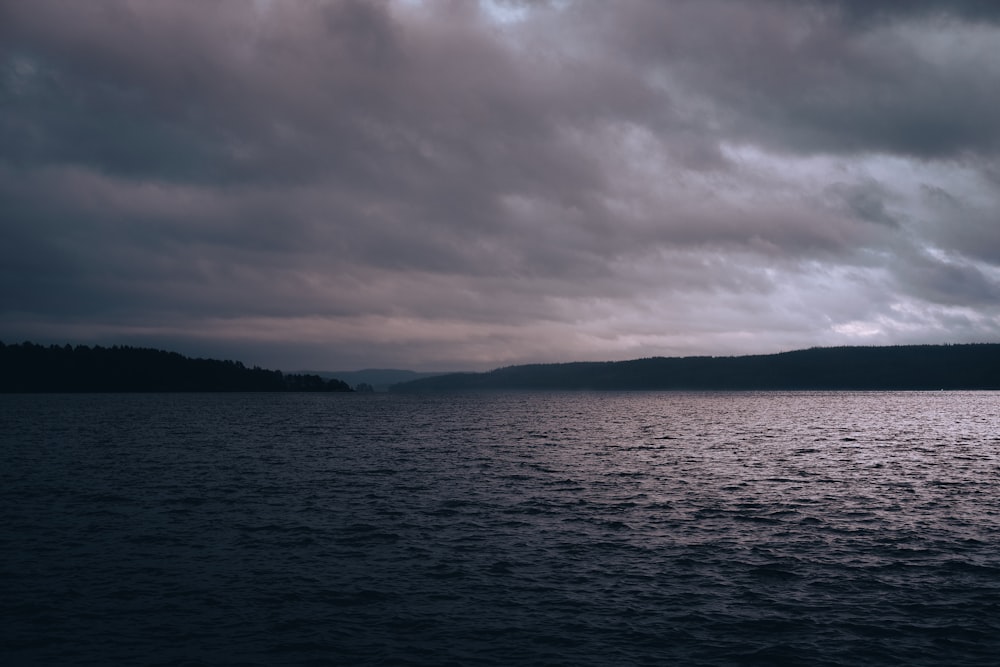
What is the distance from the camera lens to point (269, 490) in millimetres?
53062

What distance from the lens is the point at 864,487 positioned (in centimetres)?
5512

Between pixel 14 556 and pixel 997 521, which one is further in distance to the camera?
pixel 997 521

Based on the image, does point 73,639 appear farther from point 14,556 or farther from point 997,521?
point 997,521

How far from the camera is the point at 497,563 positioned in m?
32.4

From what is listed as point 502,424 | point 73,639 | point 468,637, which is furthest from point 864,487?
point 502,424

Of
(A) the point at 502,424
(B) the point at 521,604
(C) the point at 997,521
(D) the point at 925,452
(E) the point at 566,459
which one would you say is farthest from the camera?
(A) the point at 502,424

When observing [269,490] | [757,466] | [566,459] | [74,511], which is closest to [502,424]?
[566,459]

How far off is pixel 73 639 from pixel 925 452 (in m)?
89.4

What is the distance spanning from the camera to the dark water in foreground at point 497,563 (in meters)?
22.9

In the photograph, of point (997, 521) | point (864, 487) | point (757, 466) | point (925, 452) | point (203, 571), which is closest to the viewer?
point (203, 571)

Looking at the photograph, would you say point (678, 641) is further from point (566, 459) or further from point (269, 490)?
point (566, 459)

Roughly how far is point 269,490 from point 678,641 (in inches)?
1518

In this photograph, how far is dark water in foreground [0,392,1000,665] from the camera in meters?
22.9

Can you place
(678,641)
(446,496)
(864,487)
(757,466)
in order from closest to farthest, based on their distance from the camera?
(678,641) → (446,496) → (864,487) → (757,466)
